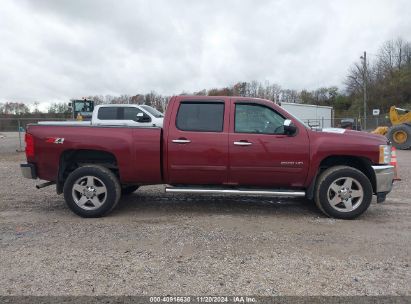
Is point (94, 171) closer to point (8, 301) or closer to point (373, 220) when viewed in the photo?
point (8, 301)

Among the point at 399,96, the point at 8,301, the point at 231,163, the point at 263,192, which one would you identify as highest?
the point at 399,96

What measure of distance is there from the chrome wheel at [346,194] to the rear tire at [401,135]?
15019 mm

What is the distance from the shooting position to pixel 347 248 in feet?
14.7

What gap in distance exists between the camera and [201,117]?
19.4 feet

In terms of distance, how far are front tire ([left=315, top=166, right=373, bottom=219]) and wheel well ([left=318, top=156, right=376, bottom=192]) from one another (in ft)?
0.82

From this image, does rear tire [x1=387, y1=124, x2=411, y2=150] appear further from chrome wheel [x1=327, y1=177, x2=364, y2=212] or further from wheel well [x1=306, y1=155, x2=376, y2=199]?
chrome wheel [x1=327, y1=177, x2=364, y2=212]

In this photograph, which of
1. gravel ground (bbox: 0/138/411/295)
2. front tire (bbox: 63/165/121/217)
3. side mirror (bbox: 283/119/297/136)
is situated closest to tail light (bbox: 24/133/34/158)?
front tire (bbox: 63/165/121/217)

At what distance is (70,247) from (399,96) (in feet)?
179

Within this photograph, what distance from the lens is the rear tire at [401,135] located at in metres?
18.5

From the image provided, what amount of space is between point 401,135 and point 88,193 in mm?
17547

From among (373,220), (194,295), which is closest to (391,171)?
(373,220)

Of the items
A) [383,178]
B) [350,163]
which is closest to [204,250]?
[350,163]

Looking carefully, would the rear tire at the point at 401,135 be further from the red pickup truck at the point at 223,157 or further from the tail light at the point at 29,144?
the tail light at the point at 29,144

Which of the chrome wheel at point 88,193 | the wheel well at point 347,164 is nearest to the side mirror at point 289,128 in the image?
the wheel well at point 347,164
